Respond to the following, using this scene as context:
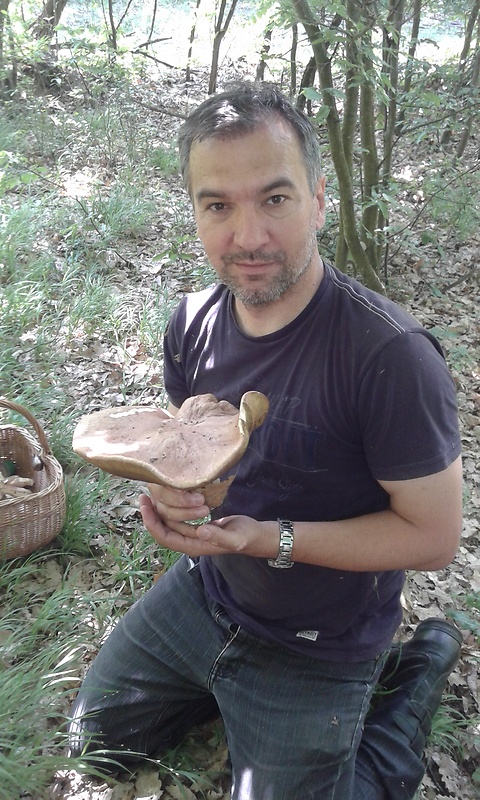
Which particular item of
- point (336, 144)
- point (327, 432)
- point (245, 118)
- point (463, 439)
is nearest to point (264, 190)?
point (245, 118)

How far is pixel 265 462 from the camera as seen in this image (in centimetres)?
202

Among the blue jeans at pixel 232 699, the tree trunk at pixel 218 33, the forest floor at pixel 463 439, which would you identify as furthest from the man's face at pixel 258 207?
the tree trunk at pixel 218 33

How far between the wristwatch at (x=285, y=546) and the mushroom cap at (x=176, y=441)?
44cm

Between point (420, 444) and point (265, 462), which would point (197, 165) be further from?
point (420, 444)

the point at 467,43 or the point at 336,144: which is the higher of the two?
the point at 467,43

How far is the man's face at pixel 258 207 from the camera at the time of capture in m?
1.82

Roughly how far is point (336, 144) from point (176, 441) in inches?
148

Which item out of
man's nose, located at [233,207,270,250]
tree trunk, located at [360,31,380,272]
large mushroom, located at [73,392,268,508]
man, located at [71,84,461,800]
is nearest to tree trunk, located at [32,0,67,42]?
tree trunk, located at [360,31,380,272]

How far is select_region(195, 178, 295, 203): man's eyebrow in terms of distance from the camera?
5.97 ft

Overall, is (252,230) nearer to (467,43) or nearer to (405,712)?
(405,712)

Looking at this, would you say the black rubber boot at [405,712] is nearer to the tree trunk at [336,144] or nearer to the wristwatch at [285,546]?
the wristwatch at [285,546]

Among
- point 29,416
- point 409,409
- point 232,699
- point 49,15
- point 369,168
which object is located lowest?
point 232,699

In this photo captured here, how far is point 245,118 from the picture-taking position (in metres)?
1.83

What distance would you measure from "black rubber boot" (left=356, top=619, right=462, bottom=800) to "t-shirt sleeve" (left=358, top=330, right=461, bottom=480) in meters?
1.23
